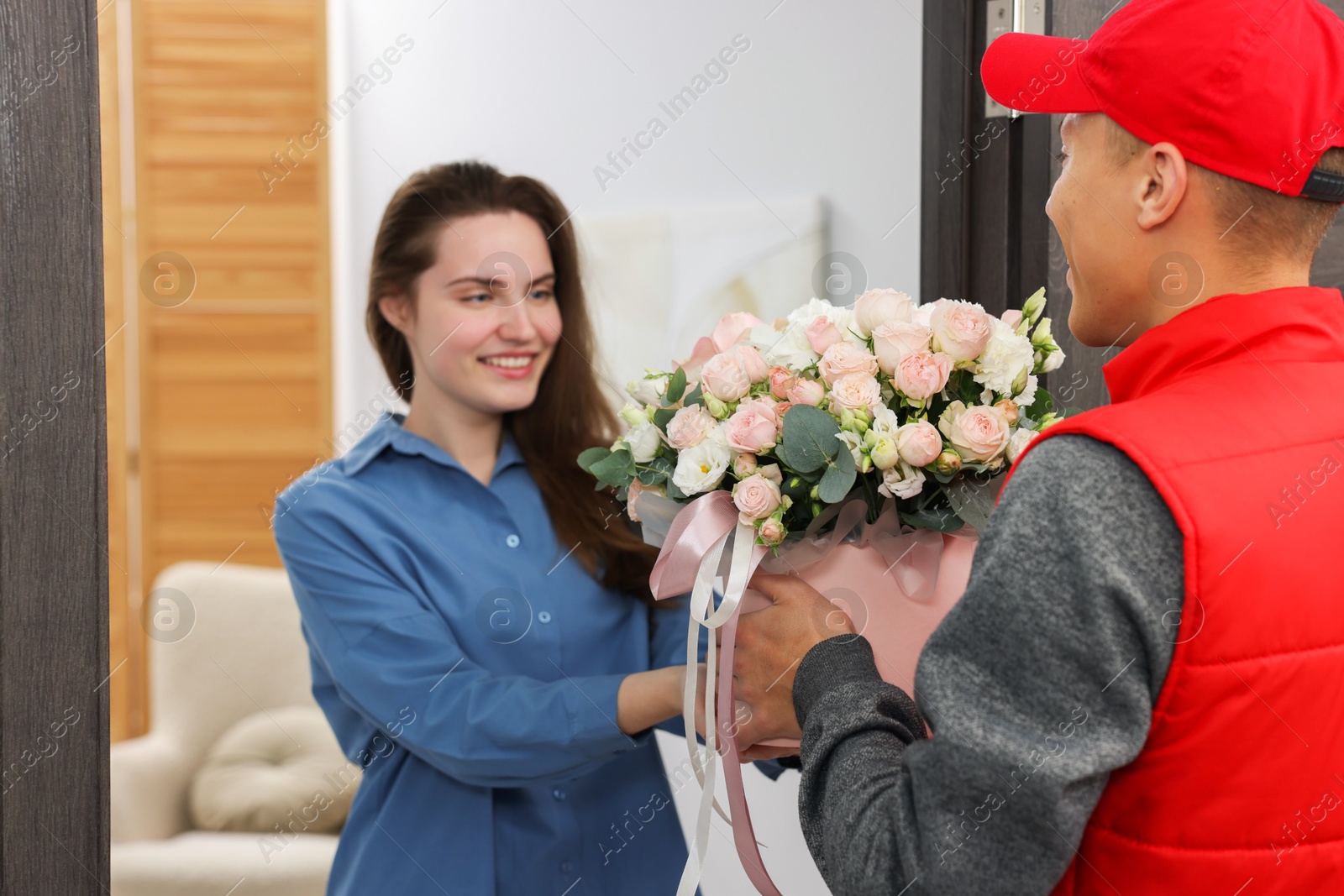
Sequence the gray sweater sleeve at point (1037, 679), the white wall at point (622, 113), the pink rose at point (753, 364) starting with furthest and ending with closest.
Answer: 1. the white wall at point (622, 113)
2. the pink rose at point (753, 364)
3. the gray sweater sleeve at point (1037, 679)

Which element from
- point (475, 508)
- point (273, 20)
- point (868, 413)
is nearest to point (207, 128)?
point (273, 20)

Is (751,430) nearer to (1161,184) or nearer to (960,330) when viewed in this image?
(960,330)

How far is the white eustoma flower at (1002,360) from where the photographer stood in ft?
2.89

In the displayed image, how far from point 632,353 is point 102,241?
1.27 meters

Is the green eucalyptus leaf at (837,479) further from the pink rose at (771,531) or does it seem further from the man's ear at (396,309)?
the man's ear at (396,309)

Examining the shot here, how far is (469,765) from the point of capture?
1095mm

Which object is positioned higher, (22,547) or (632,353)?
(632,353)

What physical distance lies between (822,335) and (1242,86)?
1.27 feet

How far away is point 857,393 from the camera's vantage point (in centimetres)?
86

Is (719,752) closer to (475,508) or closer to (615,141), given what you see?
(475,508)

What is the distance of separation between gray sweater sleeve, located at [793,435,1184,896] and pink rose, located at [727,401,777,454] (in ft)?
0.91

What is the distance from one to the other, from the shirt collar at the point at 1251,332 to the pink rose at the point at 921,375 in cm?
20

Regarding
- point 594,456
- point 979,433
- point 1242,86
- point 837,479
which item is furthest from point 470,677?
point 1242,86

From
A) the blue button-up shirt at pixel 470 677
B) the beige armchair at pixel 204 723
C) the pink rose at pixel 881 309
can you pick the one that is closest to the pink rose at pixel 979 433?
the pink rose at pixel 881 309
